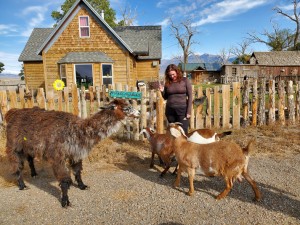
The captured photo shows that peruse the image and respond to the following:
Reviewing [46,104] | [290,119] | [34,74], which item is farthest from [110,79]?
[290,119]

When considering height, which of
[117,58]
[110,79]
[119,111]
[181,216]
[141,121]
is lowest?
[181,216]

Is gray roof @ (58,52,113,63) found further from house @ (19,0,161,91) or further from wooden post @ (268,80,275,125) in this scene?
wooden post @ (268,80,275,125)

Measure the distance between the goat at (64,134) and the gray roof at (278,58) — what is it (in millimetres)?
42401

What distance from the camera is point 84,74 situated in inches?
757

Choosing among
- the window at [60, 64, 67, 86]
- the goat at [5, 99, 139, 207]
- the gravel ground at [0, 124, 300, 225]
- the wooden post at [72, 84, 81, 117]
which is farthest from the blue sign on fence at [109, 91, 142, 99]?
the window at [60, 64, 67, 86]

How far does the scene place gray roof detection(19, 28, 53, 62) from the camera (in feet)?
70.1

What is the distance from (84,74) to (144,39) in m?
7.08

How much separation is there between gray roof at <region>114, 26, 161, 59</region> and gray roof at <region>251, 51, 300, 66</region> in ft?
79.6

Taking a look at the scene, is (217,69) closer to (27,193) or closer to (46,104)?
(46,104)

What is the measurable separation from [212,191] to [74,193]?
8.29 ft

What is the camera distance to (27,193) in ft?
14.1

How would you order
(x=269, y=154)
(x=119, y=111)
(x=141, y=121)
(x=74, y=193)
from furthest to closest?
(x=141, y=121), (x=269, y=154), (x=74, y=193), (x=119, y=111)

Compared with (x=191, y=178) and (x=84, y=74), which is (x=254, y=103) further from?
(x=84, y=74)

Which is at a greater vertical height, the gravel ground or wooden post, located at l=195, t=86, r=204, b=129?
wooden post, located at l=195, t=86, r=204, b=129
